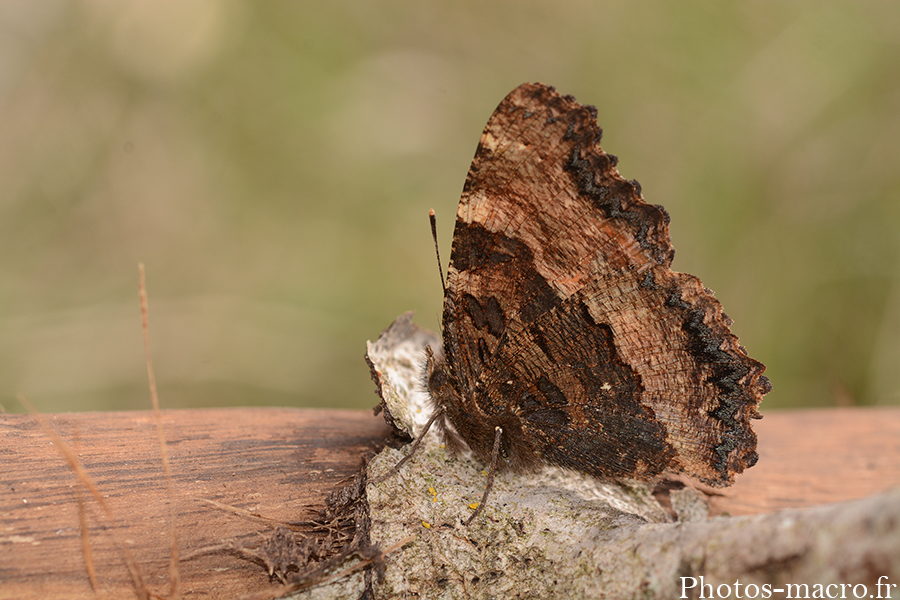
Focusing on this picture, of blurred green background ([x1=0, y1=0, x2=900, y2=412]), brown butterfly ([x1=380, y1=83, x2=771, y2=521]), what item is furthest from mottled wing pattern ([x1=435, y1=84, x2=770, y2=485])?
blurred green background ([x1=0, y1=0, x2=900, y2=412])

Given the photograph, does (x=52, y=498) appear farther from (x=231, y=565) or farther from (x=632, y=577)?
(x=632, y=577)

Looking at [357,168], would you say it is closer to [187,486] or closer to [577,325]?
[577,325]

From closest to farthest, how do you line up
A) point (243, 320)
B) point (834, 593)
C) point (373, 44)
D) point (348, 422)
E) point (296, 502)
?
point (834, 593) → point (296, 502) → point (348, 422) → point (243, 320) → point (373, 44)

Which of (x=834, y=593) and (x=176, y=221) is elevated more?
(x=176, y=221)

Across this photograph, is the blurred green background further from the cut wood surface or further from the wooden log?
the wooden log

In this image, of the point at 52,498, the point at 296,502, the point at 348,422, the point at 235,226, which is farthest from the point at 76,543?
the point at 235,226

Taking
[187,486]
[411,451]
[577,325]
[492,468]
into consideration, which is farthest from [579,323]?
[187,486]
